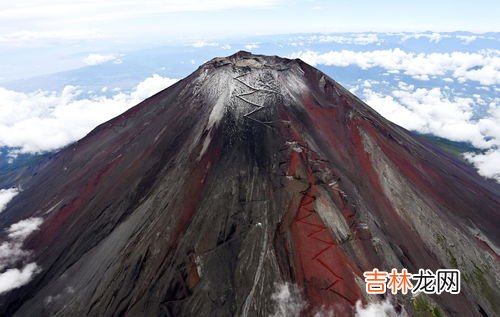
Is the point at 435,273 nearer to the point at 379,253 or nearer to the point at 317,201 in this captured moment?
the point at 379,253

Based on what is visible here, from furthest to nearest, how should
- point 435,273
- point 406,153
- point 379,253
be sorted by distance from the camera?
point 406,153 → point 435,273 → point 379,253

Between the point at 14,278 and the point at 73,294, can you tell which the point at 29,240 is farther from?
the point at 73,294

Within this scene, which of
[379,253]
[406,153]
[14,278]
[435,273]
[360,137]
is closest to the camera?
[379,253]

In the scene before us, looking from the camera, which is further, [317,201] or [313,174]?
[313,174]

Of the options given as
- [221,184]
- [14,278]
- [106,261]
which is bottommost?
[14,278]

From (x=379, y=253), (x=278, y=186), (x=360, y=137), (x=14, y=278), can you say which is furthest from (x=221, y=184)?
(x=14, y=278)

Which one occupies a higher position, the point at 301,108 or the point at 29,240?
the point at 301,108
